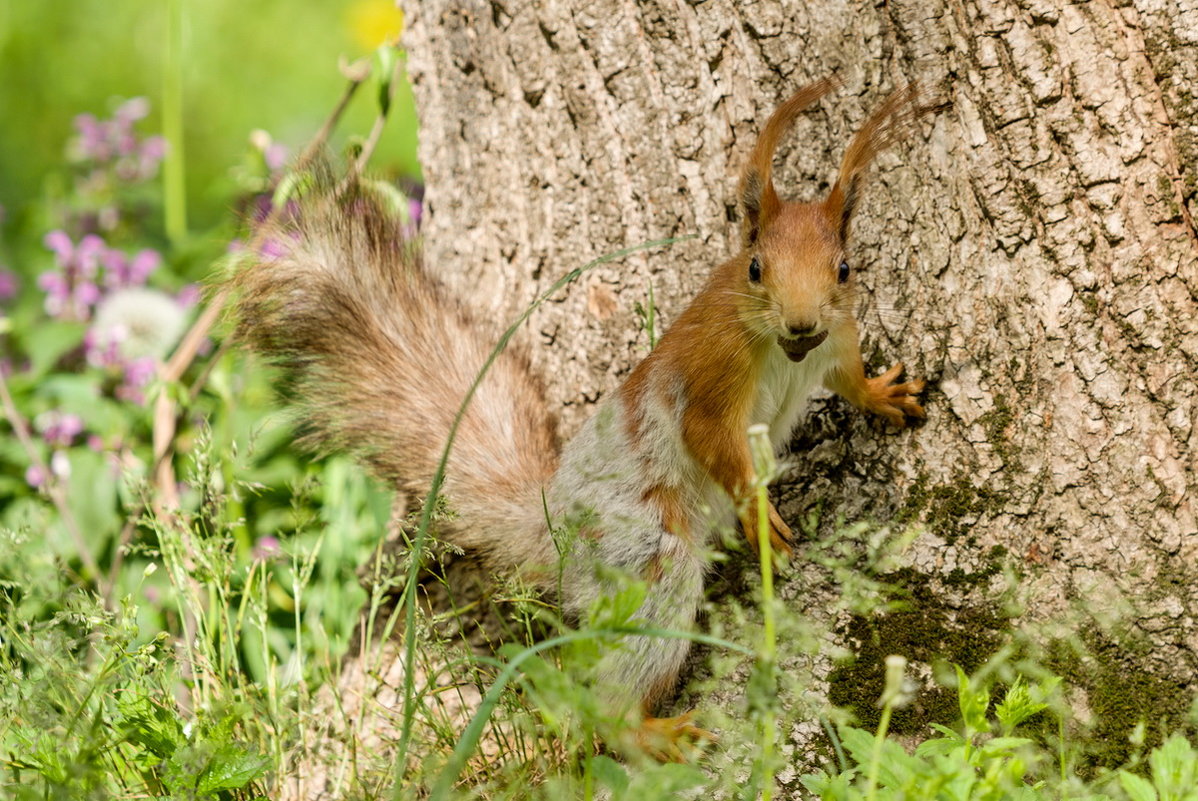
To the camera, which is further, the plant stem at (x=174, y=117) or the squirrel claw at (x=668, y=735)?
the plant stem at (x=174, y=117)

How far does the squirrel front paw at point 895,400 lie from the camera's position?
194 cm

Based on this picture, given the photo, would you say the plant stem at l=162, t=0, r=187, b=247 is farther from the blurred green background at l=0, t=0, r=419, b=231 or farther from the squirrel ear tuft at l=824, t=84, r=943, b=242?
the squirrel ear tuft at l=824, t=84, r=943, b=242

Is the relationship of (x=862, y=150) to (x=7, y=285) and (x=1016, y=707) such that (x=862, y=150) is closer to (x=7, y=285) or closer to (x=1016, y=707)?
(x=1016, y=707)

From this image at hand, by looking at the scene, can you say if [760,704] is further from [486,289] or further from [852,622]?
[486,289]

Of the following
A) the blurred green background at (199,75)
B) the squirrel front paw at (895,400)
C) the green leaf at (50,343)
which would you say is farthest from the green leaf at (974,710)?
the blurred green background at (199,75)

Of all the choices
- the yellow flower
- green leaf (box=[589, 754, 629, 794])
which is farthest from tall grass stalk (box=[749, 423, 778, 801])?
the yellow flower

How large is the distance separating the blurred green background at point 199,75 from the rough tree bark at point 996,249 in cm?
238

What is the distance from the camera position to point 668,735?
1913 mm

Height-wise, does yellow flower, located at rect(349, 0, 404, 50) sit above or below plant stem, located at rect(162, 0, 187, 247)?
above

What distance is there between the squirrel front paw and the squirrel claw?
609 mm

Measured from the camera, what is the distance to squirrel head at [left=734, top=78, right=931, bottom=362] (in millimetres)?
1689

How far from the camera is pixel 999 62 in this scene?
6.15ft

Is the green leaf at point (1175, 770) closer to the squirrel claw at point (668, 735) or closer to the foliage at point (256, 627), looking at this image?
the foliage at point (256, 627)

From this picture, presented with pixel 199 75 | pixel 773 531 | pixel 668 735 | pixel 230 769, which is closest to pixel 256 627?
pixel 230 769
